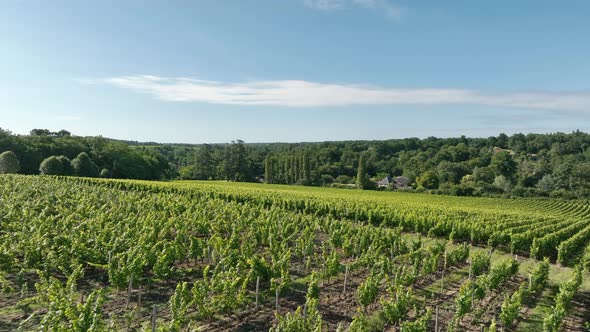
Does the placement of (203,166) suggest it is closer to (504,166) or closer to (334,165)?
(334,165)

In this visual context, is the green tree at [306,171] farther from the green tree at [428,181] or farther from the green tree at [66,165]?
the green tree at [66,165]

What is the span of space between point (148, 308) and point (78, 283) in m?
3.58

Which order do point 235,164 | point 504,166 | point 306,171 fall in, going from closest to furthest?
point 306,171 → point 235,164 → point 504,166

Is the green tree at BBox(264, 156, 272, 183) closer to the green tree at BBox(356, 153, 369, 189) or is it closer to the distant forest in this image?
the distant forest

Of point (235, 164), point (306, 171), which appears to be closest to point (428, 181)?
point (306, 171)

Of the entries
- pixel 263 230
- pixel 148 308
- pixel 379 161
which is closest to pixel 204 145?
pixel 379 161

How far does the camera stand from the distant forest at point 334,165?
70.6m

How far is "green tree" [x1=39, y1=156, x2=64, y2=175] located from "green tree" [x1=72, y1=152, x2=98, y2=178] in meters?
3.92

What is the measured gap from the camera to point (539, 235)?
2427 centimetres

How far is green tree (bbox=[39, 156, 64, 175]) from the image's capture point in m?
59.7

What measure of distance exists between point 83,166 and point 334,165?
68.4m

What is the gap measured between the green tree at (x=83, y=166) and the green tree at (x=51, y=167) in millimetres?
3924

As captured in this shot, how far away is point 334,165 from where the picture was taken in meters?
113

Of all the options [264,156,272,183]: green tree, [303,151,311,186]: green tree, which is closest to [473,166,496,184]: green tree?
[303,151,311,186]: green tree
